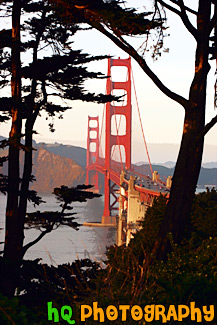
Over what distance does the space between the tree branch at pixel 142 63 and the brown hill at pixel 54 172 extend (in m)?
173

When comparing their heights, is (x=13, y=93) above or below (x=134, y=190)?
above

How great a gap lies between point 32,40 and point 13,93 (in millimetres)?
1548

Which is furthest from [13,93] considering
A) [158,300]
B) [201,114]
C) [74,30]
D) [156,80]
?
[158,300]

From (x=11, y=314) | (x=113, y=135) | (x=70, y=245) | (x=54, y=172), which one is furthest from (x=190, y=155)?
(x=54, y=172)

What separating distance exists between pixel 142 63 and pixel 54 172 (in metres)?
182

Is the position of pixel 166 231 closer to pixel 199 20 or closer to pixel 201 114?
pixel 201 114

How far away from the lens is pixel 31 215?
34.8 ft

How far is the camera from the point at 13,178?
1091 centimetres

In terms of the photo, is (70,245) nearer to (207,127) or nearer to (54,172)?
(207,127)

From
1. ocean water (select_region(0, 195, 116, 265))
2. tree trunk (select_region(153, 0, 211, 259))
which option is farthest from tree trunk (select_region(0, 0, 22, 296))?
ocean water (select_region(0, 195, 116, 265))

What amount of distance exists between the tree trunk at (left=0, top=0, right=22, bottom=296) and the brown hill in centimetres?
17137

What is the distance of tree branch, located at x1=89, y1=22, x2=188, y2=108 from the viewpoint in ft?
30.9

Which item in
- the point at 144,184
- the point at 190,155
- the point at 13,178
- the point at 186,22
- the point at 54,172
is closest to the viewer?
the point at 190,155

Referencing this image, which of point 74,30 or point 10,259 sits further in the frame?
point 74,30
